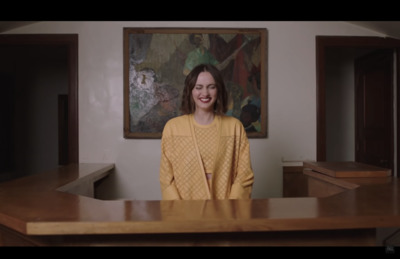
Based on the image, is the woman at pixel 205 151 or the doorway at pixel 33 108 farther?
the doorway at pixel 33 108

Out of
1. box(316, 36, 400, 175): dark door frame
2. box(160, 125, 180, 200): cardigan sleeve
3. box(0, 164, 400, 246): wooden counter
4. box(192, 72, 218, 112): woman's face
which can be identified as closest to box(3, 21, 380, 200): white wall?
box(316, 36, 400, 175): dark door frame

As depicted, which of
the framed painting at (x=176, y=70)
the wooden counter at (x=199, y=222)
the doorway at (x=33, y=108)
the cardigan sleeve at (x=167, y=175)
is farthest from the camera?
the doorway at (x=33, y=108)

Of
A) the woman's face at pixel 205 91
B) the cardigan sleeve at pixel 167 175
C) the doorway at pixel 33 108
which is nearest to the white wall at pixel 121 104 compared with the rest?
the cardigan sleeve at pixel 167 175

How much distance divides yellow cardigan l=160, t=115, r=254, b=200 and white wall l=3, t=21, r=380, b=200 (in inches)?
85.3

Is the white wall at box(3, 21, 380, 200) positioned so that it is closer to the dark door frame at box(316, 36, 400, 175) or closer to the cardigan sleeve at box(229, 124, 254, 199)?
the dark door frame at box(316, 36, 400, 175)

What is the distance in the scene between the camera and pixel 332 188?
313 centimetres

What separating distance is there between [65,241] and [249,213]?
Result: 981 millimetres

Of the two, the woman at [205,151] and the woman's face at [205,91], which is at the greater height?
the woman's face at [205,91]

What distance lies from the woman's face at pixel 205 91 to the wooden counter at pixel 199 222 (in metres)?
0.95

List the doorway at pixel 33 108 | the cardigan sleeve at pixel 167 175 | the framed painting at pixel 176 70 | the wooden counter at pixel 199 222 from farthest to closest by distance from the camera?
the doorway at pixel 33 108 → the framed painting at pixel 176 70 → the cardigan sleeve at pixel 167 175 → the wooden counter at pixel 199 222

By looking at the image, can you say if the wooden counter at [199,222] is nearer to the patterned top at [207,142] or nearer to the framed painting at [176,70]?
the patterned top at [207,142]

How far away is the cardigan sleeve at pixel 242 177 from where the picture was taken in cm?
276

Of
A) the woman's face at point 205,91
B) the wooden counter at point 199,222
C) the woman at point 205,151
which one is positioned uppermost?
the woman's face at point 205,91

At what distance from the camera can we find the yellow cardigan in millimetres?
2736
